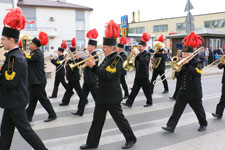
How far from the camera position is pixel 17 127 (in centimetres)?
313

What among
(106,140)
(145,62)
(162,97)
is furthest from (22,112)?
(162,97)

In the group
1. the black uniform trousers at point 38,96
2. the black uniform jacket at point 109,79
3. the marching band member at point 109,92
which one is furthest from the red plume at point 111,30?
the black uniform trousers at point 38,96

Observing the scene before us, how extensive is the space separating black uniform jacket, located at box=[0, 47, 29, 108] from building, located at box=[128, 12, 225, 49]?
32.5m

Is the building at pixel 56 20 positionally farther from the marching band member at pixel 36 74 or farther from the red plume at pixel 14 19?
the red plume at pixel 14 19

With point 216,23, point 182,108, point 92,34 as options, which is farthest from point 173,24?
point 182,108

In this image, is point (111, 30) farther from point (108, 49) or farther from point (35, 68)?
point (35, 68)

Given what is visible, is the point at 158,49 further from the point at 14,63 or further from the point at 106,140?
the point at 14,63

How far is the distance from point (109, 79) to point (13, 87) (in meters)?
1.44

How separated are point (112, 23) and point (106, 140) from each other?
2214mm

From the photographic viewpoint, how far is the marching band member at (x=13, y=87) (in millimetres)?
2994

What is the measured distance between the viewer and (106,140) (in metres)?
4.26

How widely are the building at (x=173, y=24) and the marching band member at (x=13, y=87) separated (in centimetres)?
3247

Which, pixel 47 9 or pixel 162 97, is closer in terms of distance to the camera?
pixel 162 97

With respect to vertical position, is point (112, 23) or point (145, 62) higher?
point (112, 23)
